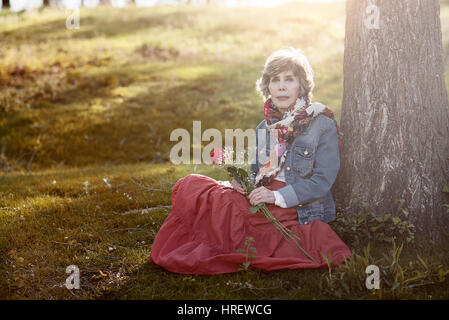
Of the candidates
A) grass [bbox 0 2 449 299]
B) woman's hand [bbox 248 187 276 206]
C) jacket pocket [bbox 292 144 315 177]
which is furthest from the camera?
jacket pocket [bbox 292 144 315 177]

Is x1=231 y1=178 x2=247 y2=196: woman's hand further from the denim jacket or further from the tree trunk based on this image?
the tree trunk

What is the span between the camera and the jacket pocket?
3504 millimetres

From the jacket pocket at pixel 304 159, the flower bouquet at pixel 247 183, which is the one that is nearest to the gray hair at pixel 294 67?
the jacket pocket at pixel 304 159

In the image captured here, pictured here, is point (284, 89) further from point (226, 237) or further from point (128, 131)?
point (128, 131)

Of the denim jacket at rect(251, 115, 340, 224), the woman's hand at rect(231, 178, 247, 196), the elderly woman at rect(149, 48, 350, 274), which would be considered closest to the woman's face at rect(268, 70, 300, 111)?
the elderly woman at rect(149, 48, 350, 274)

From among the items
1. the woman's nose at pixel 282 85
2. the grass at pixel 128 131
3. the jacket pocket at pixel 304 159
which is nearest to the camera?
the grass at pixel 128 131

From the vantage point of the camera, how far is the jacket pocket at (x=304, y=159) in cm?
350

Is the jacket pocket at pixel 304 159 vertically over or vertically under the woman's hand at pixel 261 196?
over

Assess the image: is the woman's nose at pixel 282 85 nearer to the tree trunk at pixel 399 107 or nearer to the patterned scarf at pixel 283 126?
the patterned scarf at pixel 283 126

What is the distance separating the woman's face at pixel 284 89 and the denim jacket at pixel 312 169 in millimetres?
313

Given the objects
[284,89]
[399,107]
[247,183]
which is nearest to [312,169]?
[247,183]

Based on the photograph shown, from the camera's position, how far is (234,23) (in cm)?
1586

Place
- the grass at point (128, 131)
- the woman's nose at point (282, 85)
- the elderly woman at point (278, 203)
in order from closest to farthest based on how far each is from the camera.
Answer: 1. the grass at point (128, 131)
2. the elderly woman at point (278, 203)
3. the woman's nose at point (282, 85)
